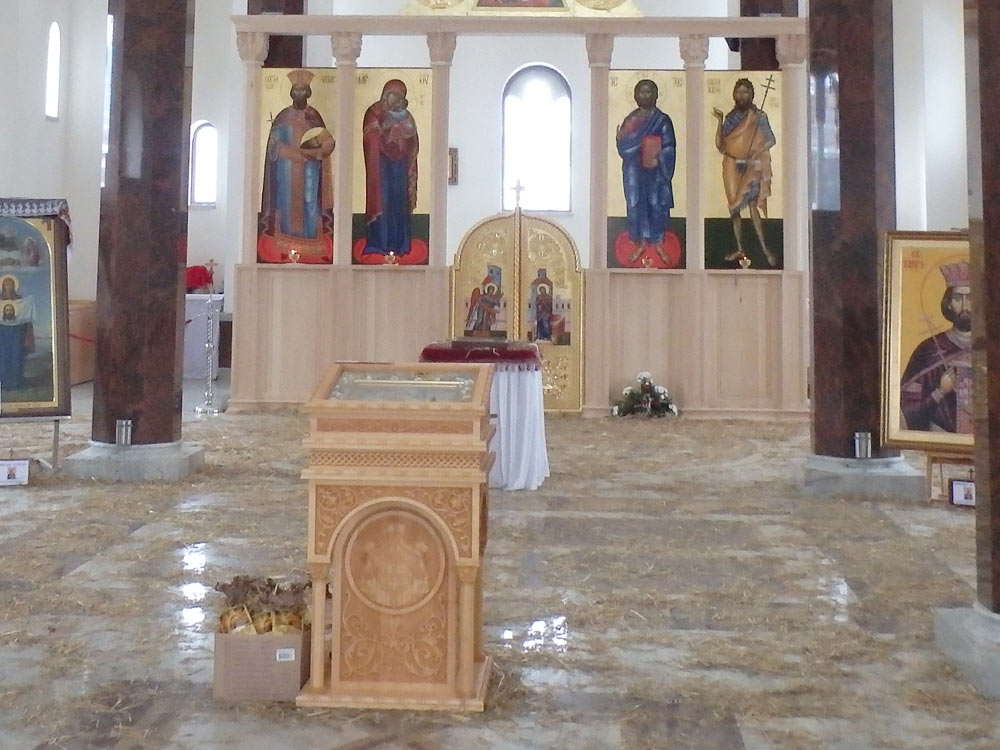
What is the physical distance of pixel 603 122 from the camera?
38.4ft

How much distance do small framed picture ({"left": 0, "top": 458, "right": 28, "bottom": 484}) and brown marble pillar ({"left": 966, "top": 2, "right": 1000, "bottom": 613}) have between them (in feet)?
19.2

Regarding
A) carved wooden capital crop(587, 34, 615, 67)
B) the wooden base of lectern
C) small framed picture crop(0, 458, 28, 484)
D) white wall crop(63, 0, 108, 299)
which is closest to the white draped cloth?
small framed picture crop(0, 458, 28, 484)

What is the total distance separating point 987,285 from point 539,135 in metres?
15.5

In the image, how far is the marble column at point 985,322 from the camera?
127 inches

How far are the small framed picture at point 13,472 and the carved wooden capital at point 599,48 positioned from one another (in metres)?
7.83

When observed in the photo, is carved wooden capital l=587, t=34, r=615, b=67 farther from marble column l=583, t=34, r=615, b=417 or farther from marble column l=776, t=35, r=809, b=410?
marble column l=776, t=35, r=809, b=410

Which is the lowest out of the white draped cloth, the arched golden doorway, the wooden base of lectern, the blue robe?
the wooden base of lectern

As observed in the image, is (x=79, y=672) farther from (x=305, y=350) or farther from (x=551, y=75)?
(x=551, y=75)

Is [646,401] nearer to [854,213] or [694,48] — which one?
[694,48]

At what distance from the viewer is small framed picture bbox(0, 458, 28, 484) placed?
668 centimetres

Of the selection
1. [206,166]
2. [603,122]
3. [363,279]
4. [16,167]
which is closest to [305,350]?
[363,279]

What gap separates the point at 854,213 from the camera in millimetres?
6422

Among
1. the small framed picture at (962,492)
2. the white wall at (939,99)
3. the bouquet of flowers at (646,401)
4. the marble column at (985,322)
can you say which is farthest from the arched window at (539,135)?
the marble column at (985,322)

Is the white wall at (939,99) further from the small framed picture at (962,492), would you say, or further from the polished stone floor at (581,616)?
the polished stone floor at (581,616)
